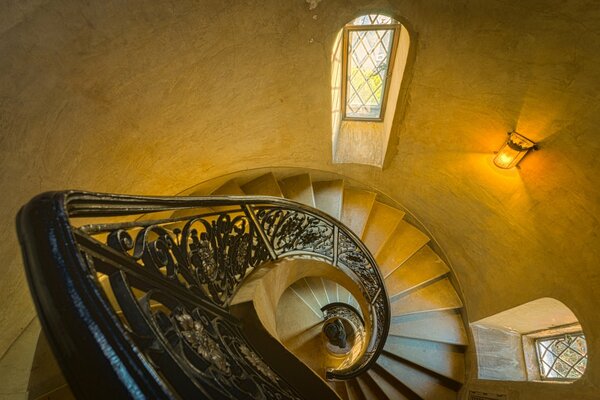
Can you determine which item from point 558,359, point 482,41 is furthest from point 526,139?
point 558,359

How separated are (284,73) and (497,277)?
148 inches

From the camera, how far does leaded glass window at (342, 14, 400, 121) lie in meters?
4.23

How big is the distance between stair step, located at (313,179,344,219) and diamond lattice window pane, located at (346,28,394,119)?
3.92 feet

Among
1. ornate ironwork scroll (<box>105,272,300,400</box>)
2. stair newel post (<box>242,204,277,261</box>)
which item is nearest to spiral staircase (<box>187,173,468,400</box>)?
stair newel post (<box>242,204,277,261</box>)

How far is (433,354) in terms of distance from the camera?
4797 millimetres

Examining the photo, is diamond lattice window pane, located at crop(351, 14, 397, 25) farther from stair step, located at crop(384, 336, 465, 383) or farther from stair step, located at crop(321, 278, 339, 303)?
stair step, located at crop(321, 278, 339, 303)

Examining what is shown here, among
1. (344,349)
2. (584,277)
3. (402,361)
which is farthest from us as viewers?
(344,349)

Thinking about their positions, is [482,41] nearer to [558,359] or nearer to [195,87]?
[195,87]

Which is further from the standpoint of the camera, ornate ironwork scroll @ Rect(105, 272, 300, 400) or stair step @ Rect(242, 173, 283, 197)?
stair step @ Rect(242, 173, 283, 197)

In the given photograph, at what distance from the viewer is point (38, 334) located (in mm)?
3098

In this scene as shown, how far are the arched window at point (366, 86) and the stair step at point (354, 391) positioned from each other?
11.2ft

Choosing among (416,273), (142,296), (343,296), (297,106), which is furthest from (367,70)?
(343,296)

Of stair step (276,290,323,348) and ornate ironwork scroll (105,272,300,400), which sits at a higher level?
ornate ironwork scroll (105,272,300,400)

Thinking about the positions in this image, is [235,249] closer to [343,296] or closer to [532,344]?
[532,344]
